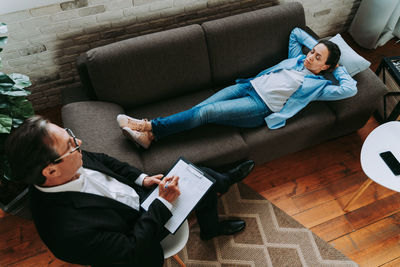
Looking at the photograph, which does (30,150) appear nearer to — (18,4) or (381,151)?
(18,4)

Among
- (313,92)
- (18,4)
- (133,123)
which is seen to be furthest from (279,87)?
(18,4)

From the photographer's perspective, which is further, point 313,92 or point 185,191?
point 313,92

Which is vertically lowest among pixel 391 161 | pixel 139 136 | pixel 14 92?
pixel 391 161

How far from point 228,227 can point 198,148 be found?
567 mm

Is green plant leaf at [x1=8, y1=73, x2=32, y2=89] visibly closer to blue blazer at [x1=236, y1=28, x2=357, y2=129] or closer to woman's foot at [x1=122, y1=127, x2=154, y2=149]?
woman's foot at [x1=122, y1=127, x2=154, y2=149]

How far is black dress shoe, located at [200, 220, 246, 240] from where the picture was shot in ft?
6.17

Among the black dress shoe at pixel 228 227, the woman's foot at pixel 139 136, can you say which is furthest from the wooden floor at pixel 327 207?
the woman's foot at pixel 139 136

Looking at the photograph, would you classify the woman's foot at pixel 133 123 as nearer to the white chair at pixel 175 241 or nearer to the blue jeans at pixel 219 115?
the blue jeans at pixel 219 115

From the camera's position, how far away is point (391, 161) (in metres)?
1.77

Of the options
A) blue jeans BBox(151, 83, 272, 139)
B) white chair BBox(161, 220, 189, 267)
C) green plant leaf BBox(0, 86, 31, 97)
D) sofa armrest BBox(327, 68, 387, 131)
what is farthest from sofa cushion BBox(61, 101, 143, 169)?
sofa armrest BBox(327, 68, 387, 131)

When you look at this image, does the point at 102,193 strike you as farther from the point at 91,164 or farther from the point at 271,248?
the point at 271,248

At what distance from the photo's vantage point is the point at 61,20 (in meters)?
2.04

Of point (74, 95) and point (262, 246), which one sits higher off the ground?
point (74, 95)

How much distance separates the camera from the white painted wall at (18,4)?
1.82 m
